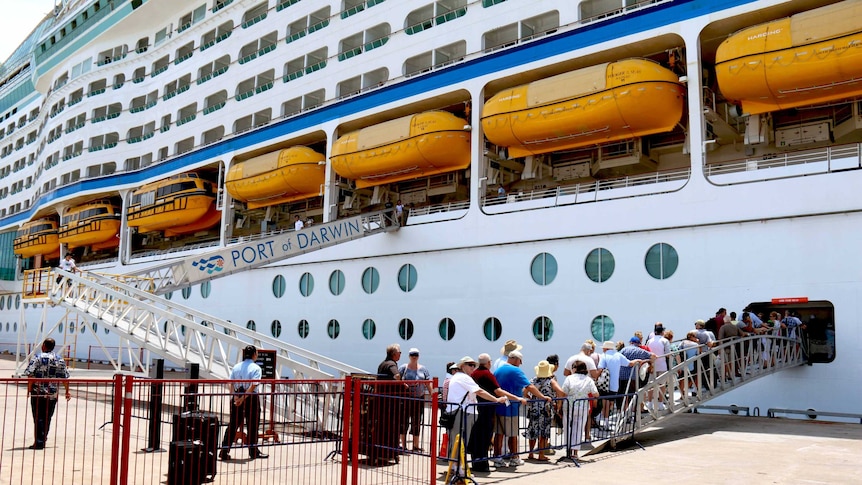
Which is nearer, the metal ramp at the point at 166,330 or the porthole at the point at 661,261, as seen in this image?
the metal ramp at the point at 166,330

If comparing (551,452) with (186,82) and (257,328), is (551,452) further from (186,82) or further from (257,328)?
(186,82)

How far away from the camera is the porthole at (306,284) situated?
73.3 ft

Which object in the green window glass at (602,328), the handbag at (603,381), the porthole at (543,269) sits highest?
the porthole at (543,269)

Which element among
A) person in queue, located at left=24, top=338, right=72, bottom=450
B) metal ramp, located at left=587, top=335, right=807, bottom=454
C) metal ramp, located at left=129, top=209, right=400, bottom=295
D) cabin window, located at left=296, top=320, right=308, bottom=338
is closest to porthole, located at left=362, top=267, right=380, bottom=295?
metal ramp, located at left=129, top=209, right=400, bottom=295

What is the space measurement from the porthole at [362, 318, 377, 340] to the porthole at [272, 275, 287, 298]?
409cm

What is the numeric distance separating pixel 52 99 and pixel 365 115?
27.4 m

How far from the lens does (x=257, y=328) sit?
2370cm

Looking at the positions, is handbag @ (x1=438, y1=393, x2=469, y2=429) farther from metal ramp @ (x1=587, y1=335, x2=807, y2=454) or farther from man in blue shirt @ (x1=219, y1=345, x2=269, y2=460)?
metal ramp @ (x1=587, y1=335, x2=807, y2=454)

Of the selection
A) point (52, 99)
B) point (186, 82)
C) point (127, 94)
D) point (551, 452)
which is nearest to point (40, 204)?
point (52, 99)

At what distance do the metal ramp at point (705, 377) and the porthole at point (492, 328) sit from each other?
17.7 feet

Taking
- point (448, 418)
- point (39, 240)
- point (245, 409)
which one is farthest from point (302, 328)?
point (39, 240)

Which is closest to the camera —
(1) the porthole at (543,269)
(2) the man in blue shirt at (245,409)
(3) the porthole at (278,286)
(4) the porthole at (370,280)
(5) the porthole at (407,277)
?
(2) the man in blue shirt at (245,409)

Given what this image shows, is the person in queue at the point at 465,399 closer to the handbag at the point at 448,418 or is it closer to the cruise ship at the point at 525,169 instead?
the handbag at the point at 448,418

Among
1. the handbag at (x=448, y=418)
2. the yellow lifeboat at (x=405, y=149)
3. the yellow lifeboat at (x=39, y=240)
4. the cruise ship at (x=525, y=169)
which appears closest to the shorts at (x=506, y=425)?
the handbag at (x=448, y=418)
